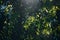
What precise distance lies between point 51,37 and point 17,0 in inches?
43.4

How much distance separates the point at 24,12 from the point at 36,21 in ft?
2.15

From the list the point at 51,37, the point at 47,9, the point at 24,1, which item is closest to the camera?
the point at 47,9

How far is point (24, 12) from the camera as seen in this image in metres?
4.64

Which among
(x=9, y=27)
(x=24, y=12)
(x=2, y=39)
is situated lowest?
(x=2, y=39)

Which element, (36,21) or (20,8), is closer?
(36,21)

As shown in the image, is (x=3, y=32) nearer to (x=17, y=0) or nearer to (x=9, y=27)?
(x=9, y=27)

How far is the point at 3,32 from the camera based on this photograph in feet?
15.8

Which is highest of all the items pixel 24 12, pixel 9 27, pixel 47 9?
pixel 47 9

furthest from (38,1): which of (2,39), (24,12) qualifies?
(2,39)

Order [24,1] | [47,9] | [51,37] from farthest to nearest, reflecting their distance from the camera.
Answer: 1. [24,1]
2. [51,37]
3. [47,9]

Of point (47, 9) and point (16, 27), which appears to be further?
point (16, 27)

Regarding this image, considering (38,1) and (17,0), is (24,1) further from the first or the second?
(38,1)

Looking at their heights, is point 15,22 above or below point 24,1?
below

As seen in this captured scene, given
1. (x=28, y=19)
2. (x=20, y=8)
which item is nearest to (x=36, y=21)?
(x=28, y=19)
